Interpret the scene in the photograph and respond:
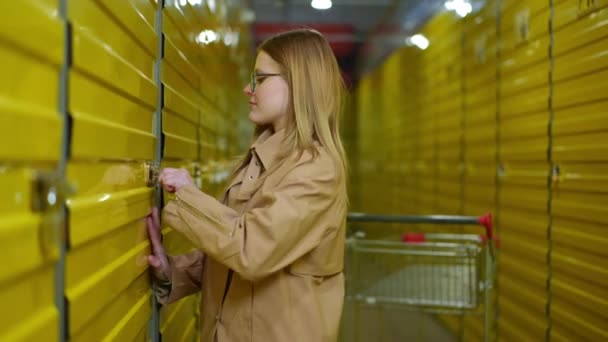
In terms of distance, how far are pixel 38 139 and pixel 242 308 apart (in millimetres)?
1148

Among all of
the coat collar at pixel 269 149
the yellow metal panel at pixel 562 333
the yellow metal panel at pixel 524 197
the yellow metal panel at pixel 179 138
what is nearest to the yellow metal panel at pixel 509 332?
the yellow metal panel at pixel 562 333

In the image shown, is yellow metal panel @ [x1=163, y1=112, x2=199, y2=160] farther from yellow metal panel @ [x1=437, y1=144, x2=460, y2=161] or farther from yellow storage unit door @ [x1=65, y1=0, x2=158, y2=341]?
yellow metal panel @ [x1=437, y1=144, x2=460, y2=161]

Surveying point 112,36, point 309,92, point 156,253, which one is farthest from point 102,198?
point 309,92

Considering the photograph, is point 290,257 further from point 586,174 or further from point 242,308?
point 586,174

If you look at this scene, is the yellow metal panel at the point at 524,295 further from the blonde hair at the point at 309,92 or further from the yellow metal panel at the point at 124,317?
the yellow metal panel at the point at 124,317

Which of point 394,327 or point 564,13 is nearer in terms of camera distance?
point 564,13

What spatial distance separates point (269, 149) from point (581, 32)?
198 centimetres

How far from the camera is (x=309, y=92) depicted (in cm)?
214

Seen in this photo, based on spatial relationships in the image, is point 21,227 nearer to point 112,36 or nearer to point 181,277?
point 112,36

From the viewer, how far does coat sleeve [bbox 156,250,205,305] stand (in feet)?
7.29

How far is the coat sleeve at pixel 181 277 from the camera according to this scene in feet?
7.29

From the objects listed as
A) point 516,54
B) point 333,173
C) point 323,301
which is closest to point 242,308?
point 323,301

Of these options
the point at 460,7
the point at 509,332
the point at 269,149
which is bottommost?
the point at 509,332

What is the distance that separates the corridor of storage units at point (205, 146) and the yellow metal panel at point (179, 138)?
0.04 ft
